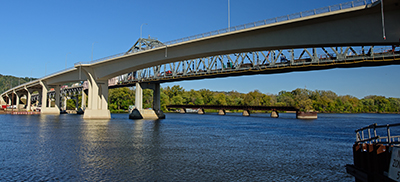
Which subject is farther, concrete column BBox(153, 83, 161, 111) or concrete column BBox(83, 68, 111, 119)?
concrete column BBox(153, 83, 161, 111)

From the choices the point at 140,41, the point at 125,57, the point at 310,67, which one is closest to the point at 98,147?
the point at 125,57

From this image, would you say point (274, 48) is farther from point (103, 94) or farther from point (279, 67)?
point (103, 94)

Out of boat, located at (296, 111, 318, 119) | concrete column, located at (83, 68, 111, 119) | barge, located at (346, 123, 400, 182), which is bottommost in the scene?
boat, located at (296, 111, 318, 119)

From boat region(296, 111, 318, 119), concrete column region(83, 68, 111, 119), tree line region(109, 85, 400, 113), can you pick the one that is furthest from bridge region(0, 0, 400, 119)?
tree line region(109, 85, 400, 113)

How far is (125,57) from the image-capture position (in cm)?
6000

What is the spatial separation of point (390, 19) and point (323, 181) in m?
14.7

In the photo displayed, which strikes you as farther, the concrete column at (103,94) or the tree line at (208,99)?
the tree line at (208,99)

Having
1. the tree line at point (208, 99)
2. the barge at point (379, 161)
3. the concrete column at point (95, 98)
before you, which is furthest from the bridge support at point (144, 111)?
the barge at point (379, 161)

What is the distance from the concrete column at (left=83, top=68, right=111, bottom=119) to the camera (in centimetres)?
7275

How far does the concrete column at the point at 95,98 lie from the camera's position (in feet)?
239

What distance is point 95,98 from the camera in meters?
73.4

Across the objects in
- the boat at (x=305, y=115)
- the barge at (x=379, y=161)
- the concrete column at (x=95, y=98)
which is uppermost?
the concrete column at (x=95, y=98)

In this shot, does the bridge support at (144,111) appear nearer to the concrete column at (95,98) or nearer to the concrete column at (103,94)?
the concrete column at (103,94)

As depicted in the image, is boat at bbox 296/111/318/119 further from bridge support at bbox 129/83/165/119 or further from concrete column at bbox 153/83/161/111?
concrete column at bbox 153/83/161/111
